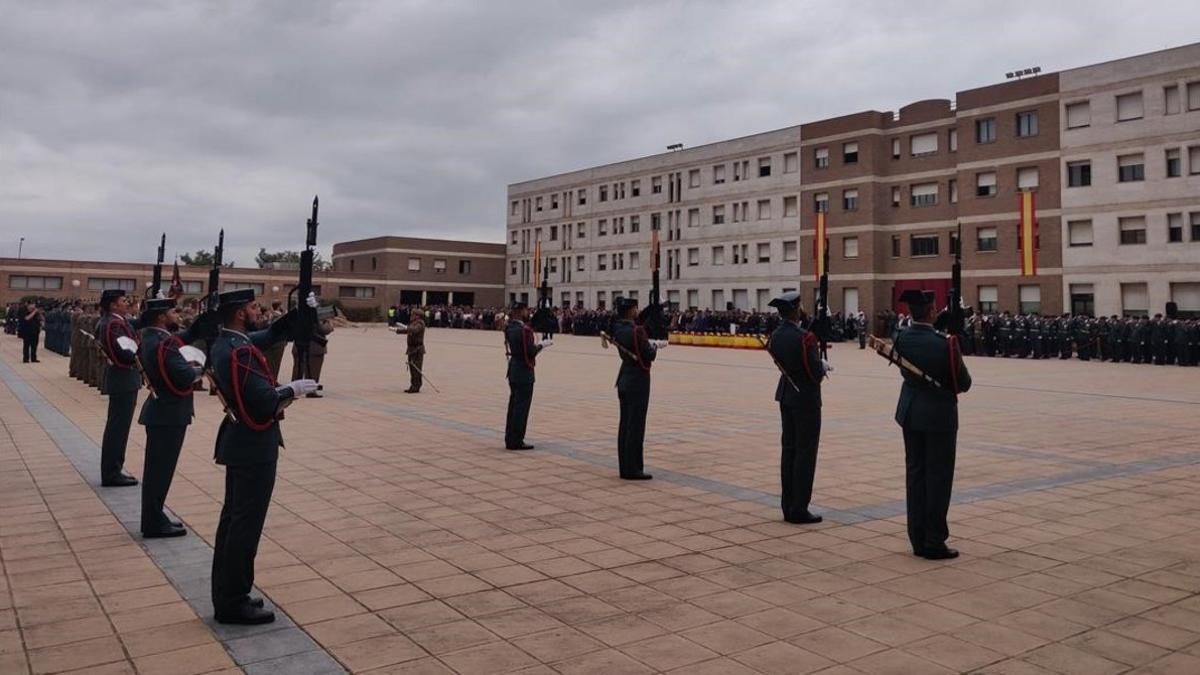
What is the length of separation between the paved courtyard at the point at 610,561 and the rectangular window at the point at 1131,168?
3221 centimetres

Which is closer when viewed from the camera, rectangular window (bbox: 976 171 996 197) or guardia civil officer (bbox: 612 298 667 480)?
guardia civil officer (bbox: 612 298 667 480)

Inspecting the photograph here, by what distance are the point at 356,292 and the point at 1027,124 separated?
54.4 meters

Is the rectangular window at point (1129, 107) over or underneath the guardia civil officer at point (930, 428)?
over

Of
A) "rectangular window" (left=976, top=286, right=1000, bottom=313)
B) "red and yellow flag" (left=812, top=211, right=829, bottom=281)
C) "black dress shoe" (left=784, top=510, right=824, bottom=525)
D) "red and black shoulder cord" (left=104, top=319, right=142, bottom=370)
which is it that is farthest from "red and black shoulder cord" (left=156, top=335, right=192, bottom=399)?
"rectangular window" (left=976, top=286, right=1000, bottom=313)

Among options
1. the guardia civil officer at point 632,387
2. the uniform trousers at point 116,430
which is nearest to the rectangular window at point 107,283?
the uniform trousers at point 116,430

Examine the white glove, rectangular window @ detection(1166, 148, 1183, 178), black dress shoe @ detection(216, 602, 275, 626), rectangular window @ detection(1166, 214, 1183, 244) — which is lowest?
black dress shoe @ detection(216, 602, 275, 626)

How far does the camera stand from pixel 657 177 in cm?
6284

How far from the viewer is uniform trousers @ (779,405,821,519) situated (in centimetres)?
694

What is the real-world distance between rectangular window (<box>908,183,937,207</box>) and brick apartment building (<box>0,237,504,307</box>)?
42.0 metres

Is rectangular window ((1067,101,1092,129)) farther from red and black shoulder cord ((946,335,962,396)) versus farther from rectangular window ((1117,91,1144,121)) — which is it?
red and black shoulder cord ((946,335,962,396))

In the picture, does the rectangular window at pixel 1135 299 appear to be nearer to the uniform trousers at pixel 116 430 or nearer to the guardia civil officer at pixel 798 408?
the guardia civil officer at pixel 798 408

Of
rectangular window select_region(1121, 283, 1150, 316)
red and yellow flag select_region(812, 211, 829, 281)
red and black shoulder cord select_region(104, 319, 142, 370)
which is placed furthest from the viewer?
→ rectangular window select_region(1121, 283, 1150, 316)

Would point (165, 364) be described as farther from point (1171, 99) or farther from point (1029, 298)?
point (1029, 298)

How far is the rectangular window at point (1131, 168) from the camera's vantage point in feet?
127
